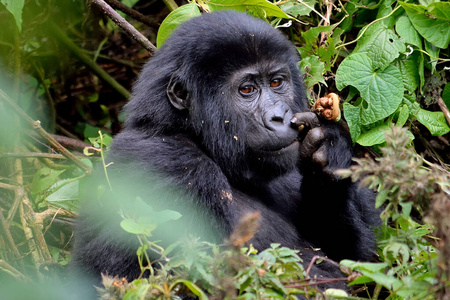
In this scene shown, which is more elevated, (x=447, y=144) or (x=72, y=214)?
(x=72, y=214)

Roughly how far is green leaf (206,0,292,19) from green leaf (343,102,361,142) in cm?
71

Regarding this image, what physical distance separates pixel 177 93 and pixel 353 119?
3.93 feet

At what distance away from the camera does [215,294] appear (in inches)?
70.7

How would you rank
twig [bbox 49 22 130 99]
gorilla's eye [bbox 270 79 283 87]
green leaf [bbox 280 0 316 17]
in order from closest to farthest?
gorilla's eye [bbox 270 79 283 87] → green leaf [bbox 280 0 316 17] → twig [bbox 49 22 130 99]

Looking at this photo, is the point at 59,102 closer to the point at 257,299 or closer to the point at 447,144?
the point at 447,144

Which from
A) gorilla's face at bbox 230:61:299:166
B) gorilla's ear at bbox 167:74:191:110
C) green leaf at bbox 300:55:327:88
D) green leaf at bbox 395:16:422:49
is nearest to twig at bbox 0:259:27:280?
gorilla's ear at bbox 167:74:191:110

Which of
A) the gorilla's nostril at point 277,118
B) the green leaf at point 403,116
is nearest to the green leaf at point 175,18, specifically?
the gorilla's nostril at point 277,118

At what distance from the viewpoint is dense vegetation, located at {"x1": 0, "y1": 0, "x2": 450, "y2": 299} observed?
1.77 metres

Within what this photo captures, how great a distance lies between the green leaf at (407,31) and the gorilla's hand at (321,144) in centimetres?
99

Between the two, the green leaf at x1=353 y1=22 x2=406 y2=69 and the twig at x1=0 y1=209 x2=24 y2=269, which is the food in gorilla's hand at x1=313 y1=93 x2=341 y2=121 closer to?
the green leaf at x1=353 y1=22 x2=406 y2=69

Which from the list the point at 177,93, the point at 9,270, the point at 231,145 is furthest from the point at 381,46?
the point at 9,270

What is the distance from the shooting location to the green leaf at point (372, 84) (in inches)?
137

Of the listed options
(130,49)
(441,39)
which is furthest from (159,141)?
(130,49)

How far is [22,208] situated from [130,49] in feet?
9.19
